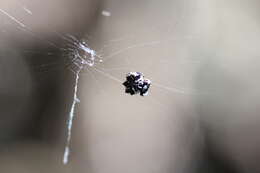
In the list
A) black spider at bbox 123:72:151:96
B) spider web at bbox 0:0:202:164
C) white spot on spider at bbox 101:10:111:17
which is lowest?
black spider at bbox 123:72:151:96

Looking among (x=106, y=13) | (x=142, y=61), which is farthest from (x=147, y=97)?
(x=106, y=13)

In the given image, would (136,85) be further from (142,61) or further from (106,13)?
(106,13)

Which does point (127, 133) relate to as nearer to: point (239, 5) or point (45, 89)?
point (45, 89)

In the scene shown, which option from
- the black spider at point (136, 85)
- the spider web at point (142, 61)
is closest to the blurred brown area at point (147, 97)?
the spider web at point (142, 61)

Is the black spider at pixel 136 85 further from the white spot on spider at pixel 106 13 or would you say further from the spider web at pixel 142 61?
the white spot on spider at pixel 106 13

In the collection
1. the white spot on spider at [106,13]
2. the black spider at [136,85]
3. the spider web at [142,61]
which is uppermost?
the white spot on spider at [106,13]

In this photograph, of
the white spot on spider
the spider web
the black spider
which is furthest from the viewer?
the white spot on spider

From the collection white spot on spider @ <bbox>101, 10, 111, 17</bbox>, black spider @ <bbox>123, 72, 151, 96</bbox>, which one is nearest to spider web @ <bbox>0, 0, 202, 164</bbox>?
white spot on spider @ <bbox>101, 10, 111, 17</bbox>

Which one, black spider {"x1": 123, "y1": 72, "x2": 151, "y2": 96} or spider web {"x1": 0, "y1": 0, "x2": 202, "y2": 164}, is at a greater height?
spider web {"x1": 0, "y1": 0, "x2": 202, "y2": 164}

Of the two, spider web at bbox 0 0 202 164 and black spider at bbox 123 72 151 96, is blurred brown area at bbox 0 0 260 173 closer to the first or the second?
spider web at bbox 0 0 202 164
